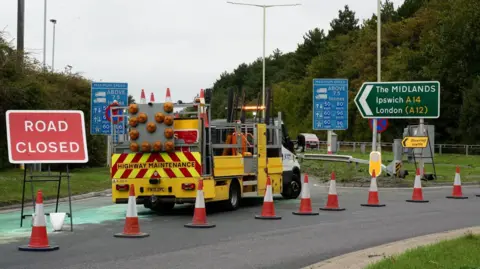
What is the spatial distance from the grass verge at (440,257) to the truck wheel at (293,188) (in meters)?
10.9

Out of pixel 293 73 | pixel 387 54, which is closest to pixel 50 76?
pixel 387 54

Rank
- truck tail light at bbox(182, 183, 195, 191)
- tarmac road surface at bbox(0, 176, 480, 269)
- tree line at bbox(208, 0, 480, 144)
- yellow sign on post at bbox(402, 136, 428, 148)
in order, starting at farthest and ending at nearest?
tree line at bbox(208, 0, 480, 144) → yellow sign on post at bbox(402, 136, 428, 148) → truck tail light at bbox(182, 183, 195, 191) → tarmac road surface at bbox(0, 176, 480, 269)

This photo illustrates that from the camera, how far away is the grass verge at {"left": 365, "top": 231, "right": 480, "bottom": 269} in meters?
8.74

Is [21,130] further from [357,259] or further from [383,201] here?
[383,201]

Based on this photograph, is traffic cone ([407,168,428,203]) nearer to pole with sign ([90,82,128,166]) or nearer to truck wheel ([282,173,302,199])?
truck wheel ([282,173,302,199])

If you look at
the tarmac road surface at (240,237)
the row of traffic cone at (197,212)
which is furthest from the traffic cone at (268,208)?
the tarmac road surface at (240,237)

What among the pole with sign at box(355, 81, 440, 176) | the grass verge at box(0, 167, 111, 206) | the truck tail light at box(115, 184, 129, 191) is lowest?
the grass verge at box(0, 167, 111, 206)

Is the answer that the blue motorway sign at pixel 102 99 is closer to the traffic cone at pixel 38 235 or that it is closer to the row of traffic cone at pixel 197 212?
the row of traffic cone at pixel 197 212

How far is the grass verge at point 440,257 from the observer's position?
8742mm

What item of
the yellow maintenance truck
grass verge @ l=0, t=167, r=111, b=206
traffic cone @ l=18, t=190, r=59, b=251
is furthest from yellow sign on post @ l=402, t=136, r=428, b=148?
traffic cone @ l=18, t=190, r=59, b=251

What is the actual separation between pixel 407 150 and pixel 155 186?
55.6ft

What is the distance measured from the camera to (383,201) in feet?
67.2

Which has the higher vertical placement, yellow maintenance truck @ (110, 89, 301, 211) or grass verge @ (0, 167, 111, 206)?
yellow maintenance truck @ (110, 89, 301, 211)

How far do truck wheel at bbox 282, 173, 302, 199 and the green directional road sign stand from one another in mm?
7421
